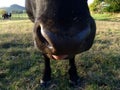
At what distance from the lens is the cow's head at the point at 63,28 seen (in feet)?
10.3

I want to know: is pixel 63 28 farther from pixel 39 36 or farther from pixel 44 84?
pixel 44 84

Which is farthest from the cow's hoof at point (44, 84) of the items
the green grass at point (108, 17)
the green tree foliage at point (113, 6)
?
the green tree foliage at point (113, 6)

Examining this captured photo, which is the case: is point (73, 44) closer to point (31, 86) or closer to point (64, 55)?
point (64, 55)

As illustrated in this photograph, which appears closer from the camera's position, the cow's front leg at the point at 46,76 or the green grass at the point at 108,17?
the cow's front leg at the point at 46,76

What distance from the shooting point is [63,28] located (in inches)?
124

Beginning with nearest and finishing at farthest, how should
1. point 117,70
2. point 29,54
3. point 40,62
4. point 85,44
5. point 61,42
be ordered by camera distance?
point 61,42 → point 85,44 → point 117,70 → point 40,62 → point 29,54

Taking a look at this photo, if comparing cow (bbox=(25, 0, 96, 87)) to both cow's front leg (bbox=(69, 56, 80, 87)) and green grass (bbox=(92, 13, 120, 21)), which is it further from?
green grass (bbox=(92, 13, 120, 21))

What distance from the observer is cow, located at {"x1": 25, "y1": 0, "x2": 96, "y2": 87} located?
315 cm

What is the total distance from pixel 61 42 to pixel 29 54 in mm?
3803

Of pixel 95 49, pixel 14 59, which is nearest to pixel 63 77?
pixel 14 59

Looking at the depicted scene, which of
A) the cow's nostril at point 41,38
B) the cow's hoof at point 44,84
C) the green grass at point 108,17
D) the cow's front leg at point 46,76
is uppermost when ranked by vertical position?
the cow's nostril at point 41,38

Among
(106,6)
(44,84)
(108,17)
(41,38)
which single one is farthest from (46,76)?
(106,6)

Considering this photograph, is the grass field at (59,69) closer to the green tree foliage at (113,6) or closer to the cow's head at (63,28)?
the cow's head at (63,28)

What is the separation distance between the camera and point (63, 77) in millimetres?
5488
